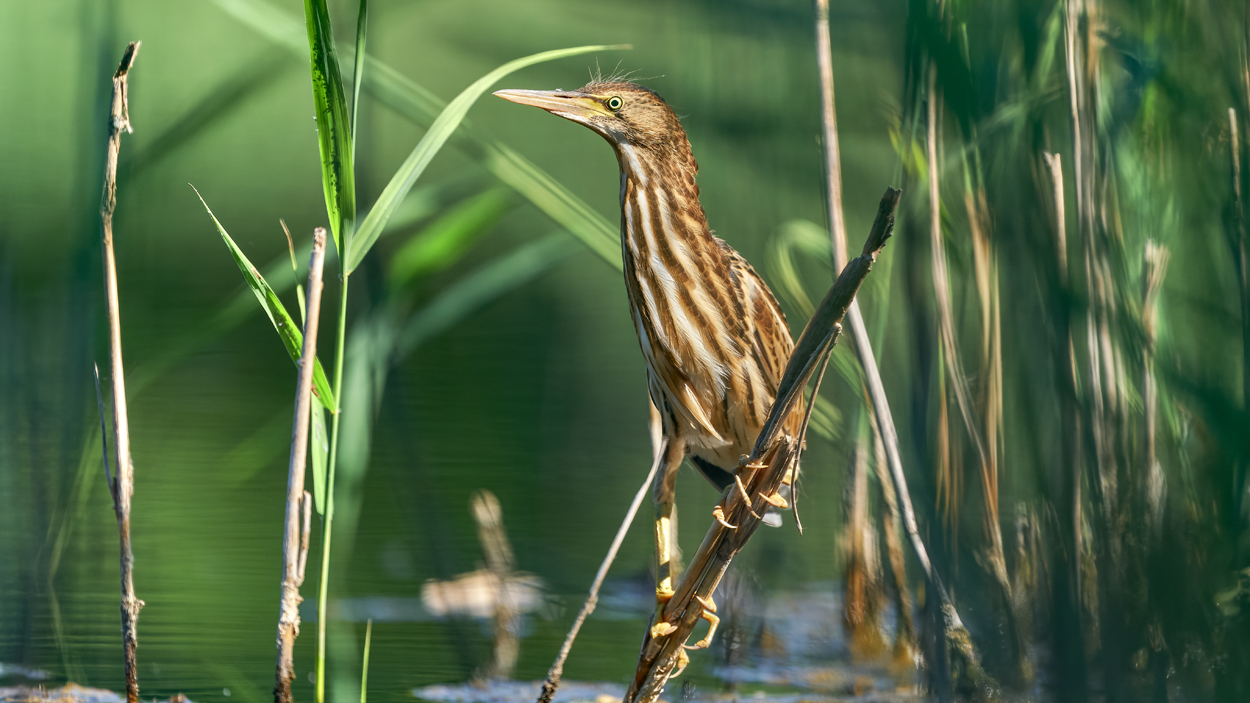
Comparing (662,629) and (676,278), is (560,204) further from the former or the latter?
(662,629)

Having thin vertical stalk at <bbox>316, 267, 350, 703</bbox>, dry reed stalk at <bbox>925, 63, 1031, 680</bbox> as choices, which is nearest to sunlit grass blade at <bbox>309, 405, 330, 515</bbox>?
thin vertical stalk at <bbox>316, 267, 350, 703</bbox>

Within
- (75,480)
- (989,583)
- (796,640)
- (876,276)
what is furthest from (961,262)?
(75,480)

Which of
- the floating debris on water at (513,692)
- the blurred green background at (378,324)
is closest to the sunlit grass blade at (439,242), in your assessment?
the blurred green background at (378,324)

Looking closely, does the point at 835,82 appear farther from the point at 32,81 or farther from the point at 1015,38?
the point at 32,81

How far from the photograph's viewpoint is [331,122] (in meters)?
0.67

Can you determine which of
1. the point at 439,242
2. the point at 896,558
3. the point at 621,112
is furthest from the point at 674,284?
the point at 896,558

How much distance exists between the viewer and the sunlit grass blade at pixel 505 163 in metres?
0.91

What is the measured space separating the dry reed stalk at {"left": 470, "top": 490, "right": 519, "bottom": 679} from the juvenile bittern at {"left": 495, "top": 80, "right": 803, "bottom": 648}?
45 centimetres

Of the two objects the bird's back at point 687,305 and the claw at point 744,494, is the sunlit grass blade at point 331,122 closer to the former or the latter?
the bird's back at point 687,305

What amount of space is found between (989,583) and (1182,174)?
24 cm

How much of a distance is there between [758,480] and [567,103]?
0.35 meters

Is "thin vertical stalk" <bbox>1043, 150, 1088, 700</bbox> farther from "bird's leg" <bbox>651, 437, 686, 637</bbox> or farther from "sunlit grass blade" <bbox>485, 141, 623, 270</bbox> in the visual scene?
"sunlit grass blade" <bbox>485, 141, 623, 270</bbox>

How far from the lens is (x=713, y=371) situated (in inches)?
28.6

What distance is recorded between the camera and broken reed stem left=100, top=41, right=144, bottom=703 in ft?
2.30
